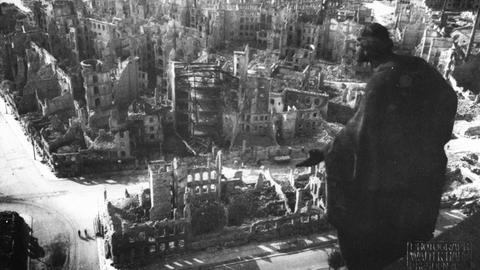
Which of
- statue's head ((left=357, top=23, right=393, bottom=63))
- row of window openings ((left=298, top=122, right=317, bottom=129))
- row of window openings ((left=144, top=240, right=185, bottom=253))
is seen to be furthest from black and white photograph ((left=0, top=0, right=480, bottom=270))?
row of window openings ((left=144, top=240, right=185, bottom=253))

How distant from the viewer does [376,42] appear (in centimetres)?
1633

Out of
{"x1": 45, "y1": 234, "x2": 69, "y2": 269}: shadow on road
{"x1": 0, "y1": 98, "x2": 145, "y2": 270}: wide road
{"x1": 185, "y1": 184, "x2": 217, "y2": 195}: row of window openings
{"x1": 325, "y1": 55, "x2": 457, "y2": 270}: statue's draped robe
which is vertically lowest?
{"x1": 45, "y1": 234, "x2": 69, "y2": 269}: shadow on road

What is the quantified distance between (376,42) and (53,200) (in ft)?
148

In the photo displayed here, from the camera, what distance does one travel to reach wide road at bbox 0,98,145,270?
44.5 meters

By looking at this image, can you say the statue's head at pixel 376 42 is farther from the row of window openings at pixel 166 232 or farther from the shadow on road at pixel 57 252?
the shadow on road at pixel 57 252

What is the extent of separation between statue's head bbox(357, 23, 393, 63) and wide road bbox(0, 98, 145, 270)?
114 ft

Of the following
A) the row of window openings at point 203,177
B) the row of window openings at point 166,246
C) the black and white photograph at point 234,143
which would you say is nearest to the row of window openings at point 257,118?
the black and white photograph at point 234,143

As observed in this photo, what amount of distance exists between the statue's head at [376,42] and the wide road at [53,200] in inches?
1370

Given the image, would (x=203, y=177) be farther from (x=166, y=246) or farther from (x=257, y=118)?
(x=257, y=118)

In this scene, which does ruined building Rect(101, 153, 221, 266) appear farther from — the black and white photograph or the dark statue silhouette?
the dark statue silhouette

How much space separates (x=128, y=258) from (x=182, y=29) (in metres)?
63.2

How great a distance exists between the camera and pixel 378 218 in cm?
1653

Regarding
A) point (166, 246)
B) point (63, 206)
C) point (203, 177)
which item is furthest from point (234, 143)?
point (63, 206)

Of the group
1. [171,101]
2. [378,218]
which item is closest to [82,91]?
[171,101]
